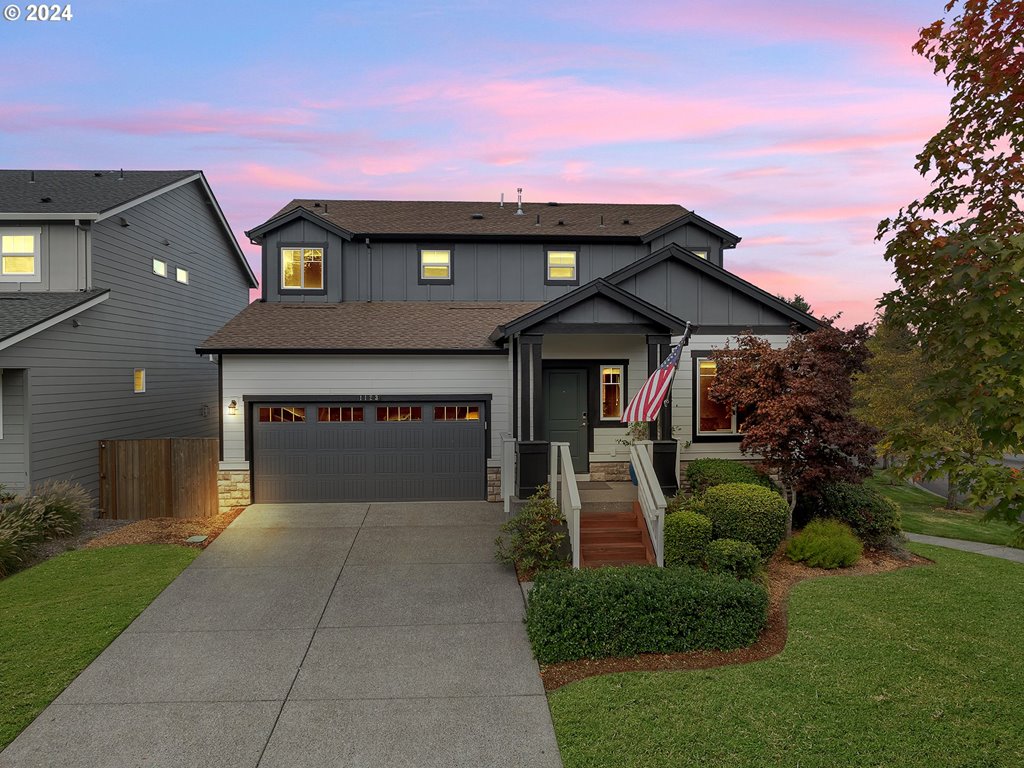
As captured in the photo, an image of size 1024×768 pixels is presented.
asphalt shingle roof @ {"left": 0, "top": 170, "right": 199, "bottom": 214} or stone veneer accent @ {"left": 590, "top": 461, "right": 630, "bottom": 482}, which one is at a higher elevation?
asphalt shingle roof @ {"left": 0, "top": 170, "right": 199, "bottom": 214}

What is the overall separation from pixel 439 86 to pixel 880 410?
67.3 ft

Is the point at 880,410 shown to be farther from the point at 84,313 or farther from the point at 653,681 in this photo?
the point at 84,313

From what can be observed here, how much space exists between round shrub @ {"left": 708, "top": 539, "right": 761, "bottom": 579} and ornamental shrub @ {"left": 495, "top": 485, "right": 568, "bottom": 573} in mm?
2113

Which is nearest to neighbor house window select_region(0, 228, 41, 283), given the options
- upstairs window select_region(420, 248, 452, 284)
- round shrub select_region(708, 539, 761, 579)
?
upstairs window select_region(420, 248, 452, 284)

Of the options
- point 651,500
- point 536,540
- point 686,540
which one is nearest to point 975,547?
point 686,540

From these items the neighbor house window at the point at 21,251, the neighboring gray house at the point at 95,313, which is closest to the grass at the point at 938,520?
the neighboring gray house at the point at 95,313

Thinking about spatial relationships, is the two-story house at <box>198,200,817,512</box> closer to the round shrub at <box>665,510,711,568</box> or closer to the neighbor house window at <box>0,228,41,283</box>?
the neighbor house window at <box>0,228,41,283</box>

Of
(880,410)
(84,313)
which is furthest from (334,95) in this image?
(880,410)

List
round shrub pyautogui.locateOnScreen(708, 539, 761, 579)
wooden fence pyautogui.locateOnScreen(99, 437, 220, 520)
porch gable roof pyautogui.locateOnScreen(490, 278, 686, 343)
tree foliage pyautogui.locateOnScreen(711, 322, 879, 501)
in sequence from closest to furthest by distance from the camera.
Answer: round shrub pyautogui.locateOnScreen(708, 539, 761, 579)
tree foliage pyautogui.locateOnScreen(711, 322, 879, 501)
porch gable roof pyautogui.locateOnScreen(490, 278, 686, 343)
wooden fence pyautogui.locateOnScreen(99, 437, 220, 520)

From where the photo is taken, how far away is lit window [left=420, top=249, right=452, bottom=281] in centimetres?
1630

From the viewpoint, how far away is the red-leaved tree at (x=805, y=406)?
1005cm

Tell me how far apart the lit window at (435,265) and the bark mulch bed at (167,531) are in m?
7.64

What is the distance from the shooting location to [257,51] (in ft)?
44.8

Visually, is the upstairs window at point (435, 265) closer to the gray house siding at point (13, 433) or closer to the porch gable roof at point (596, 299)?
the porch gable roof at point (596, 299)
